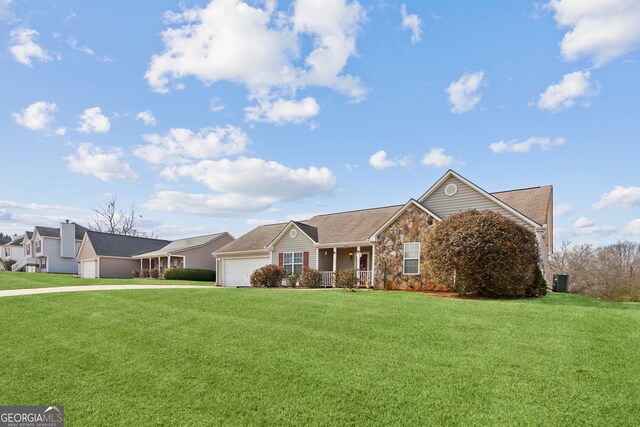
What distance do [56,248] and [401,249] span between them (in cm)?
4933

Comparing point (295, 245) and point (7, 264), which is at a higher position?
point (295, 245)

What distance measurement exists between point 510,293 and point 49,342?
46.2 ft

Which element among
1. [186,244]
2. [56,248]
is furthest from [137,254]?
[56,248]

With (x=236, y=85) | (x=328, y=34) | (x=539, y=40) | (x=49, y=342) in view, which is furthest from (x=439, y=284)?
(x=49, y=342)

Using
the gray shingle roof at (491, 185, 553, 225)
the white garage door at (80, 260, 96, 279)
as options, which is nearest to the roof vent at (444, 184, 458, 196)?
the gray shingle roof at (491, 185, 553, 225)

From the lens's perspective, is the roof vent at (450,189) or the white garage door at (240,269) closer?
the roof vent at (450,189)

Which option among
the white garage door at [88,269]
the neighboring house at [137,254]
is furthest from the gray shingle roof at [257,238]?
the white garage door at [88,269]

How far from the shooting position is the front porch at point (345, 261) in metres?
21.8

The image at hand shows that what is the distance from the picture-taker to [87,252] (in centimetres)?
4359

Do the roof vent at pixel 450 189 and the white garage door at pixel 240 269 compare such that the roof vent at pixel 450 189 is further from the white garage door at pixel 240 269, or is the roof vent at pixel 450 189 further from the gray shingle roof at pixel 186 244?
the gray shingle roof at pixel 186 244

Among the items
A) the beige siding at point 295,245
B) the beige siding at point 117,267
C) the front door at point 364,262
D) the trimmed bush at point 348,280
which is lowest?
the beige siding at point 117,267

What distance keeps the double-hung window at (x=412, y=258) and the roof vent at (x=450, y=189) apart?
304cm

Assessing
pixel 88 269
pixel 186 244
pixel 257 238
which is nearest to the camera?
pixel 257 238

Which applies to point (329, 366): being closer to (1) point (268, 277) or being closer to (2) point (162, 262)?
(1) point (268, 277)
